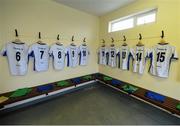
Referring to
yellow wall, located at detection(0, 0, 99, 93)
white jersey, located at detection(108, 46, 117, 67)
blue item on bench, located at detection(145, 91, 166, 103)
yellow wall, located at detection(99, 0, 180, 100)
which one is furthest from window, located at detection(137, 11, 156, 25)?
blue item on bench, located at detection(145, 91, 166, 103)

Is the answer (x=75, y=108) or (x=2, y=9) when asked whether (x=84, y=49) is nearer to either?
(x=75, y=108)

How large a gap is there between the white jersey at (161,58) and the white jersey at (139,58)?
0.17 meters

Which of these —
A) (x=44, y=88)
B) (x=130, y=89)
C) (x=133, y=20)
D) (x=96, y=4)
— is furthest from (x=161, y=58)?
(x=44, y=88)

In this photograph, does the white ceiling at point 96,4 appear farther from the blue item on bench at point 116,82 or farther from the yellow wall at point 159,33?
the blue item on bench at point 116,82

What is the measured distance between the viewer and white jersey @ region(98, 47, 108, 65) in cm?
346

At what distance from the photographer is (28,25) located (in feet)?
7.57

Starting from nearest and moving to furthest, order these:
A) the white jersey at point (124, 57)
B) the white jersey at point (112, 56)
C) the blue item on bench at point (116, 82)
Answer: the white jersey at point (124, 57) → the blue item on bench at point (116, 82) → the white jersey at point (112, 56)

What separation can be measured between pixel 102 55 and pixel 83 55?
70cm

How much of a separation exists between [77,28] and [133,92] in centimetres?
236

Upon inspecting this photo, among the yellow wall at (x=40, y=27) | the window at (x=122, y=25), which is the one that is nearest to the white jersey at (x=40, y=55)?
the yellow wall at (x=40, y=27)

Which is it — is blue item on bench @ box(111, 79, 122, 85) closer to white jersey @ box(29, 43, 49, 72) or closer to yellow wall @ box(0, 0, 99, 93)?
yellow wall @ box(0, 0, 99, 93)

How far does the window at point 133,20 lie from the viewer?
7.91 ft

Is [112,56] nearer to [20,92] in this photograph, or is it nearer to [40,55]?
[40,55]

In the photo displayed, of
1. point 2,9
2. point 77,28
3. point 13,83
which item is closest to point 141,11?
point 77,28
